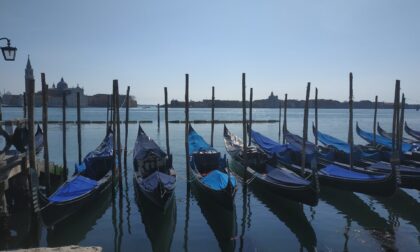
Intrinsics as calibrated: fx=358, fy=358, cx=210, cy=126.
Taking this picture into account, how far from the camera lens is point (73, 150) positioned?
27.6 metres

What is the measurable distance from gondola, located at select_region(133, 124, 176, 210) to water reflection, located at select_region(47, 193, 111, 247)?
1.63 m

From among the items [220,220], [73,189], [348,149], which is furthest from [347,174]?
[73,189]

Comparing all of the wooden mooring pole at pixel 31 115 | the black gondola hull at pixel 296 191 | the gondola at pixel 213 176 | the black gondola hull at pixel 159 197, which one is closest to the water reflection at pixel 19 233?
the wooden mooring pole at pixel 31 115

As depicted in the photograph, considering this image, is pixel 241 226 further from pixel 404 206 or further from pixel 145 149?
pixel 404 206

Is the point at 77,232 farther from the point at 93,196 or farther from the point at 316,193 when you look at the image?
the point at 316,193

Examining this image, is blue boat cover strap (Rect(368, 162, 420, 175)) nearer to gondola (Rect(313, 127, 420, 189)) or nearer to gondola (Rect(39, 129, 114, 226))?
gondola (Rect(313, 127, 420, 189))

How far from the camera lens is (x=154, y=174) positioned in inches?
467

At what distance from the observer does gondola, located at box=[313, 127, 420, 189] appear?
1358cm

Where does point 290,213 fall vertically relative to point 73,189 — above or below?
below

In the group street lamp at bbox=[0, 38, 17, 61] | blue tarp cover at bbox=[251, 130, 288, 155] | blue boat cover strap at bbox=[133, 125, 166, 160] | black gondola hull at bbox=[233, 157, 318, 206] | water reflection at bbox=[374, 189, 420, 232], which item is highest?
street lamp at bbox=[0, 38, 17, 61]

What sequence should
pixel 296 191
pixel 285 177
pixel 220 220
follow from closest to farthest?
1. pixel 220 220
2. pixel 296 191
3. pixel 285 177

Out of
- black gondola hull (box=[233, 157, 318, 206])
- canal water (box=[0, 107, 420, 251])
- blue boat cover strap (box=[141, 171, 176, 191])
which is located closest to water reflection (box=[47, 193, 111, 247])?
canal water (box=[0, 107, 420, 251])

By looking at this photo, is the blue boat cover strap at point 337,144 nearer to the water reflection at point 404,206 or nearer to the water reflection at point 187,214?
the water reflection at point 404,206

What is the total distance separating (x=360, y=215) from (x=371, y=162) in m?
5.41
